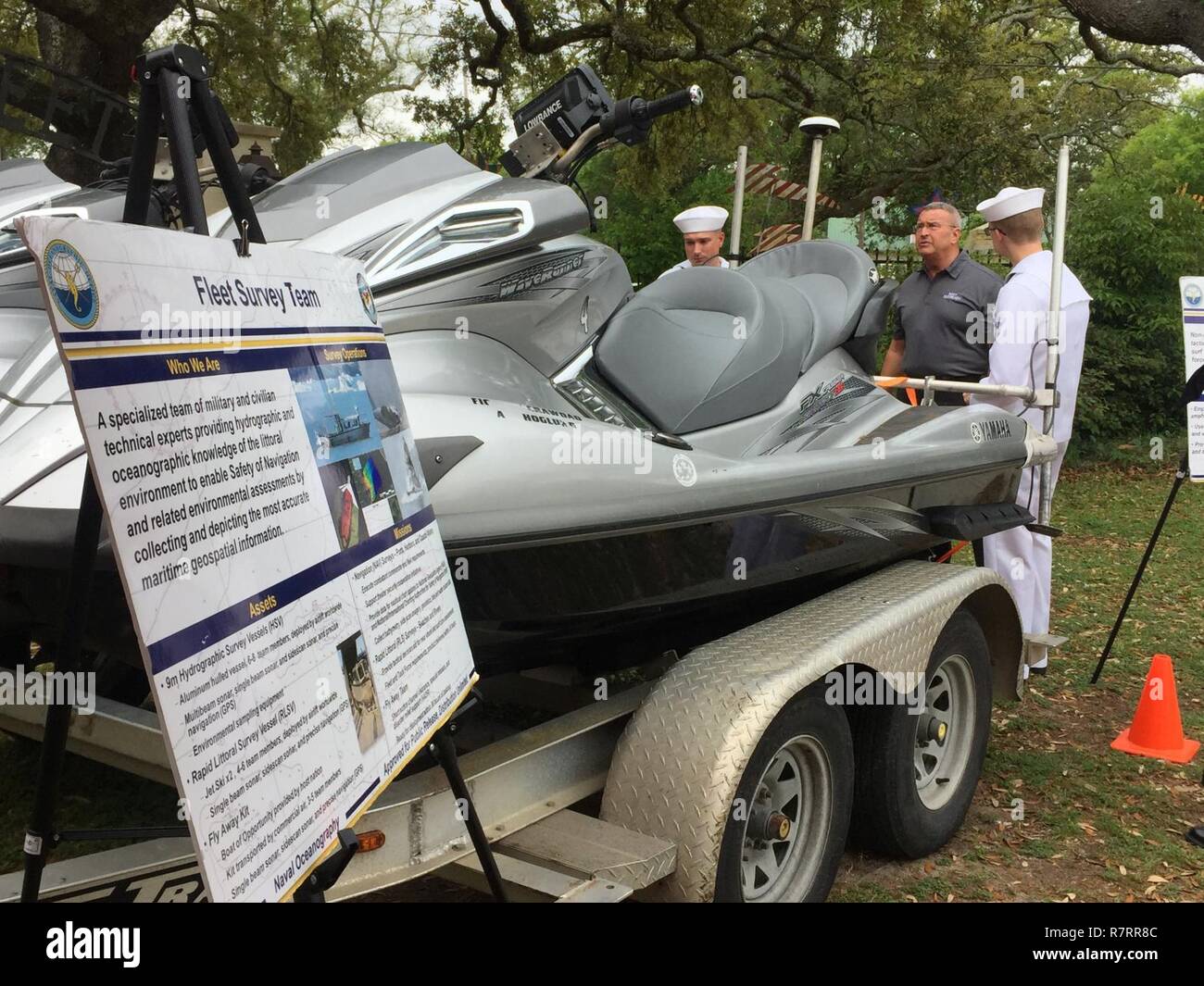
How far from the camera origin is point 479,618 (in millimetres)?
2557

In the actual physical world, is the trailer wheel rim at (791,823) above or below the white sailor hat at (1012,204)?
below

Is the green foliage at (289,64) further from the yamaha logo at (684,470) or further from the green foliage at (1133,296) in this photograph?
the yamaha logo at (684,470)

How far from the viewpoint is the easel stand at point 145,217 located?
5.15 feet

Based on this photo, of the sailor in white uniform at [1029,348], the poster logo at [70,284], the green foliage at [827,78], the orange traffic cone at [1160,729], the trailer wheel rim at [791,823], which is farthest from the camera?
the green foliage at [827,78]

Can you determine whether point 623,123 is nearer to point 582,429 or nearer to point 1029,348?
point 582,429

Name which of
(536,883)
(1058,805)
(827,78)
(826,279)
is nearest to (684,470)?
(536,883)

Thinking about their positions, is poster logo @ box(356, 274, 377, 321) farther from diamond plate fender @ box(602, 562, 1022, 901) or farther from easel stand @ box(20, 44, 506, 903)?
diamond plate fender @ box(602, 562, 1022, 901)

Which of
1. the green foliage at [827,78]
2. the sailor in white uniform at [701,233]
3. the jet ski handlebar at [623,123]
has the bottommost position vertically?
the sailor in white uniform at [701,233]

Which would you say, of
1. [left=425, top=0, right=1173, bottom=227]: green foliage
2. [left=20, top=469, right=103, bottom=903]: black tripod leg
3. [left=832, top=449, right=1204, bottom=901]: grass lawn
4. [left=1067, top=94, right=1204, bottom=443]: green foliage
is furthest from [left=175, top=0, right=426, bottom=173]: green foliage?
[left=20, top=469, right=103, bottom=903]: black tripod leg

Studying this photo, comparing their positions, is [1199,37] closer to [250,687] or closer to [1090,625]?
[1090,625]

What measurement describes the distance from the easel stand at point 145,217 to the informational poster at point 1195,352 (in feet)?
15.0

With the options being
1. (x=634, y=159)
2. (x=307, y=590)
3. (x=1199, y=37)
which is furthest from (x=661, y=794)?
(x=634, y=159)

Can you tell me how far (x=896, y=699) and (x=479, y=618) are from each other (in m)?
1.34

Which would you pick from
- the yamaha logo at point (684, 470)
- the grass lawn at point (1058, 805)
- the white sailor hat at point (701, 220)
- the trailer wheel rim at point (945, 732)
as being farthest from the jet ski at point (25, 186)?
the white sailor hat at point (701, 220)
